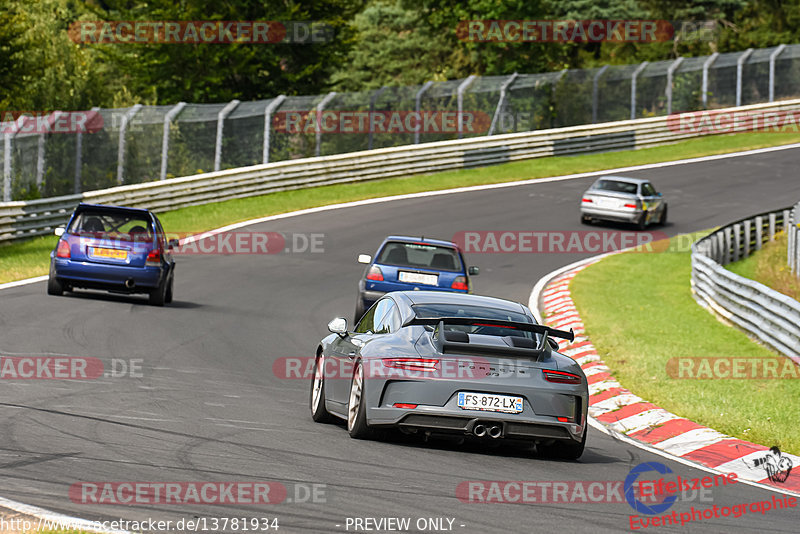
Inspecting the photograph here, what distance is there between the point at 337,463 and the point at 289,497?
48.4 inches

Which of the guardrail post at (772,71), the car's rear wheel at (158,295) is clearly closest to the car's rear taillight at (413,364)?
the car's rear wheel at (158,295)

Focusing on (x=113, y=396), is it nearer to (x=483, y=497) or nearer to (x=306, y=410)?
(x=306, y=410)

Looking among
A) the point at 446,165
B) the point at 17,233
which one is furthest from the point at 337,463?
the point at 446,165

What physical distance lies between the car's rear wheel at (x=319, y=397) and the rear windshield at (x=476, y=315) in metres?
1.22

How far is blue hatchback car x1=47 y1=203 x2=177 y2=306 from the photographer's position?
17.9m

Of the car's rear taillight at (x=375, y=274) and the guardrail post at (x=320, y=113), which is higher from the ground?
the guardrail post at (x=320, y=113)

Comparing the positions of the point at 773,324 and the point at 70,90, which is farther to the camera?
the point at 70,90

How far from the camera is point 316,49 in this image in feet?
156

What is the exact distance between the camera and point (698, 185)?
37781 millimetres

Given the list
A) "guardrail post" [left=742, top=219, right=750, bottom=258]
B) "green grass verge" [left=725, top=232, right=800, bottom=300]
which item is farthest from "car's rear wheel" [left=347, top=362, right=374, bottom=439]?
"guardrail post" [left=742, top=219, right=750, bottom=258]

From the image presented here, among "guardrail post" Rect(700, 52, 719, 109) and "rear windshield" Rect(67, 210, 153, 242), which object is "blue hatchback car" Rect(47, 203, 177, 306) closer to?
"rear windshield" Rect(67, 210, 153, 242)

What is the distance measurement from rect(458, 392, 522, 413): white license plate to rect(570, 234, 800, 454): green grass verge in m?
3.20

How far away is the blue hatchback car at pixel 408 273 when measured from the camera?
58.0 feet

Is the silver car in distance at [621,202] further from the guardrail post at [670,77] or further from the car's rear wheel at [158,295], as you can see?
the car's rear wheel at [158,295]
